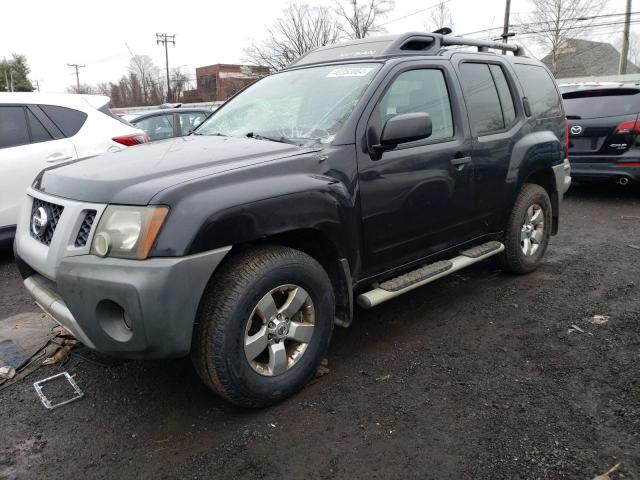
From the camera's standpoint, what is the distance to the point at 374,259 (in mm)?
3217

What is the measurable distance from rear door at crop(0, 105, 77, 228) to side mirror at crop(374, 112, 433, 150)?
12.9 ft

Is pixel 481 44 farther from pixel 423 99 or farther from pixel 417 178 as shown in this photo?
pixel 417 178

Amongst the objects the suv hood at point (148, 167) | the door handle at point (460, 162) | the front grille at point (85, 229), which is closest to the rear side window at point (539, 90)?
the door handle at point (460, 162)

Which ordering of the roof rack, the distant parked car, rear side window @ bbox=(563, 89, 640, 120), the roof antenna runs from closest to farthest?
the roof rack
the roof antenna
rear side window @ bbox=(563, 89, 640, 120)
the distant parked car

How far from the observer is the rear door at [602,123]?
23.1 ft

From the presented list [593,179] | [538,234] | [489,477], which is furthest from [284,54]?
[489,477]

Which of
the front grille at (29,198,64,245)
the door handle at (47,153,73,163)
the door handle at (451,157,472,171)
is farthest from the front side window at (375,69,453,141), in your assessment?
the door handle at (47,153,73,163)

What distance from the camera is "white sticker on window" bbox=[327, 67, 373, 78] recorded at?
131 inches

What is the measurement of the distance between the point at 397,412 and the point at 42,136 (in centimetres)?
478

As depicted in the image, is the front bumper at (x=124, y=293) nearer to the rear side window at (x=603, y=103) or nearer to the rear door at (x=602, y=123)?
the rear door at (x=602, y=123)

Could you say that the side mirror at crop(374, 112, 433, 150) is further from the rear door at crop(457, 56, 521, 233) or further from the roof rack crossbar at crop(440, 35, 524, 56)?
the roof rack crossbar at crop(440, 35, 524, 56)

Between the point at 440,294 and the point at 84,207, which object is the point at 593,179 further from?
the point at 84,207

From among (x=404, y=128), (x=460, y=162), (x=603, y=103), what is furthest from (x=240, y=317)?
(x=603, y=103)

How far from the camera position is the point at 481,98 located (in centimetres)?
395
